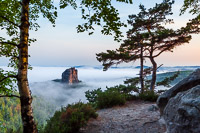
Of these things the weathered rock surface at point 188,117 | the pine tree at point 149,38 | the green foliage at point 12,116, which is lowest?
the green foliage at point 12,116

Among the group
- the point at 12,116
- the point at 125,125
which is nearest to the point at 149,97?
the point at 125,125

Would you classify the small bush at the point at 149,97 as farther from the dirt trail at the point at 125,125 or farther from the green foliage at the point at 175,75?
the green foliage at the point at 175,75

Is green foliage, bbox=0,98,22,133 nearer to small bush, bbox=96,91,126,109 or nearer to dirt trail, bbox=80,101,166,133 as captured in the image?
dirt trail, bbox=80,101,166,133

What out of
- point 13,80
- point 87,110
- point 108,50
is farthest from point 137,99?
point 13,80

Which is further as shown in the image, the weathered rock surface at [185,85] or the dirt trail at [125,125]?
the dirt trail at [125,125]

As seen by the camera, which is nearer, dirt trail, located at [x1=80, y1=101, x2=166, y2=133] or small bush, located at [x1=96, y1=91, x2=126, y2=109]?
dirt trail, located at [x1=80, y1=101, x2=166, y2=133]

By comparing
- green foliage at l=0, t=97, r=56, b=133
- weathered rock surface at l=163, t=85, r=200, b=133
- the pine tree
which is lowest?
green foliage at l=0, t=97, r=56, b=133

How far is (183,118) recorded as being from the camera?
2.82 m

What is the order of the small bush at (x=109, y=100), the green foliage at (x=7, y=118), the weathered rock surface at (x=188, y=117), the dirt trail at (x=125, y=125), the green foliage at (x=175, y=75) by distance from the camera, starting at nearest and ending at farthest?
the weathered rock surface at (x=188, y=117) → the dirt trail at (x=125, y=125) → the green foliage at (x=7, y=118) → the small bush at (x=109, y=100) → the green foliage at (x=175, y=75)

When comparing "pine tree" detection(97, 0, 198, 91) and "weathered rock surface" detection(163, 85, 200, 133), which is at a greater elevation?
"pine tree" detection(97, 0, 198, 91)

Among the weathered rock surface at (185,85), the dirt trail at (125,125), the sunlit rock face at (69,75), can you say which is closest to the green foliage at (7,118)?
the dirt trail at (125,125)

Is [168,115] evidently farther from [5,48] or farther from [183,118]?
[5,48]

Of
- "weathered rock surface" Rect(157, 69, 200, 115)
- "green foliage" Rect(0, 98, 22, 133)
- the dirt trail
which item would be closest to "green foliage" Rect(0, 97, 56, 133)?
"green foliage" Rect(0, 98, 22, 133)

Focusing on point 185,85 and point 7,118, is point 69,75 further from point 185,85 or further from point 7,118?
point 185,85
